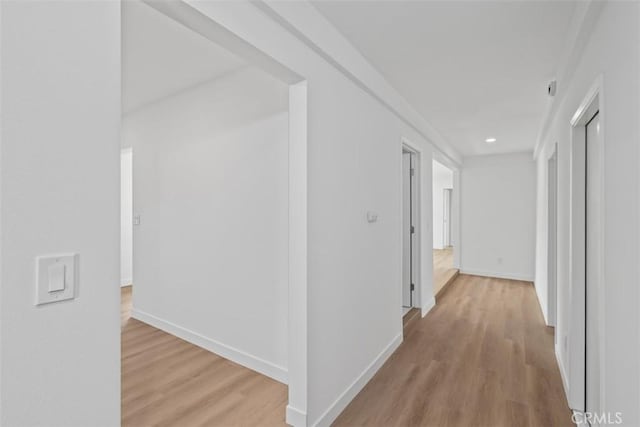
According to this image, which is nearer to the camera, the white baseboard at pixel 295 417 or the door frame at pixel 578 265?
the white baseboard at pixel 295 417

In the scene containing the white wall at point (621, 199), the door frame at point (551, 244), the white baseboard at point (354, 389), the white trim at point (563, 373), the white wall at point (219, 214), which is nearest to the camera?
the white wall at point (621, 199)

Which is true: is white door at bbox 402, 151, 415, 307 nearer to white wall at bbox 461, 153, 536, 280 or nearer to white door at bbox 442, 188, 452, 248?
white wall at bbox 461, 153, 536, 280

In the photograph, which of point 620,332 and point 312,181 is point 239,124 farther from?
point 620,332

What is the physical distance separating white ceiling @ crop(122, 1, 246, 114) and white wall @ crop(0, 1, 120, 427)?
126 centimetres

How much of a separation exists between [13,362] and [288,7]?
68.9 inches

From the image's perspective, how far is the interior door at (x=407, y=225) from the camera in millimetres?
4047

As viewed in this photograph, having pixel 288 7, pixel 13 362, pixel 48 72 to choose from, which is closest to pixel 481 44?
pixel 288 7

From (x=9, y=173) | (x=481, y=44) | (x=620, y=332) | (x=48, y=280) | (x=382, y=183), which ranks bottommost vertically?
(x=620, y=332)

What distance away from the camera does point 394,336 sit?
315 centimetres

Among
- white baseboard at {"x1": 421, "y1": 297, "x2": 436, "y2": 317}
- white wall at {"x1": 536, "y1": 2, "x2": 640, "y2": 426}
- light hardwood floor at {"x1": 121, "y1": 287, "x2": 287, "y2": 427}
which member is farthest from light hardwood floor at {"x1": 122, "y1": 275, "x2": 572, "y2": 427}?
white wall at {"x1": 536, "y1": 2, "x2": 640, "y2": 426}

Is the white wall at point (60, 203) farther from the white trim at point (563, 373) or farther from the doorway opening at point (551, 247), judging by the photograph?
the doorway opening at point (551, 247)

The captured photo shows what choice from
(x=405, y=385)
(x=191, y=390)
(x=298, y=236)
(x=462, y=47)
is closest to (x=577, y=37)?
(x=462, y=47)

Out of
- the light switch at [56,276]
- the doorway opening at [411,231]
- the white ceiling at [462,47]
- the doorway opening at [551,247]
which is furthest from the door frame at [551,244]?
the light switch at [56,276]

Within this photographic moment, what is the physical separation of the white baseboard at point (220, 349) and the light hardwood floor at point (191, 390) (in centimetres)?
4
